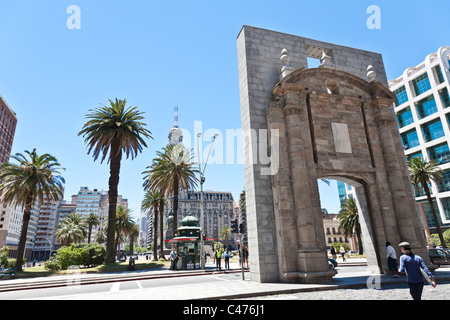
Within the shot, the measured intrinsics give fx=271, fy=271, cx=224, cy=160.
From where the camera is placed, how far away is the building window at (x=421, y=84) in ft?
176

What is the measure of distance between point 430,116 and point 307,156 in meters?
52.3

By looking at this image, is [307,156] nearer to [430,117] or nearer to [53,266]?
[53,266]

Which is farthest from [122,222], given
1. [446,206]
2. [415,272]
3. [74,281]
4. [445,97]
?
[445,97]

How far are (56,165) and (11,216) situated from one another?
8676 centimetres

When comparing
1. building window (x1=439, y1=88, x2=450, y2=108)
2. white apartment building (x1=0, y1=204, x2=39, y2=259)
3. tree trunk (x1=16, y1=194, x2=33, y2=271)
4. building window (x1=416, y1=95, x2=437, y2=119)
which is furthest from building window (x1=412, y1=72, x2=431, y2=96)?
white apartment building (x1=0, y1=204, x2=39, y2=259)

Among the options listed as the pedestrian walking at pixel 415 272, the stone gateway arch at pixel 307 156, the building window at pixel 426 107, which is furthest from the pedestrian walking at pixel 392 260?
the building window at pixel 426 107

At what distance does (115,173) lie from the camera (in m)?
28.7

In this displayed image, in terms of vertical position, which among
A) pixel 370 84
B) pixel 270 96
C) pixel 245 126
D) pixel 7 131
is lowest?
pixel 245 126

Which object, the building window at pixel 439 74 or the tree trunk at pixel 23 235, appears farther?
the building window at pixel 439 74

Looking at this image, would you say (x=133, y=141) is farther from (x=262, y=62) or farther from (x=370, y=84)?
(x=370, y=84)

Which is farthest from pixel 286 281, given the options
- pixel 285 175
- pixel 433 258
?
pixel 433 258

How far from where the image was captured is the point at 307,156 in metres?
14.3

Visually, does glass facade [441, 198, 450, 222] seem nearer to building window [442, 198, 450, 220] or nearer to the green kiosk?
Result: building window [442, 198, 450, 220]

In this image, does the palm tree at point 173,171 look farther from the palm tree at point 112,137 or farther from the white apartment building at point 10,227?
the white apartment building at point 10,227
